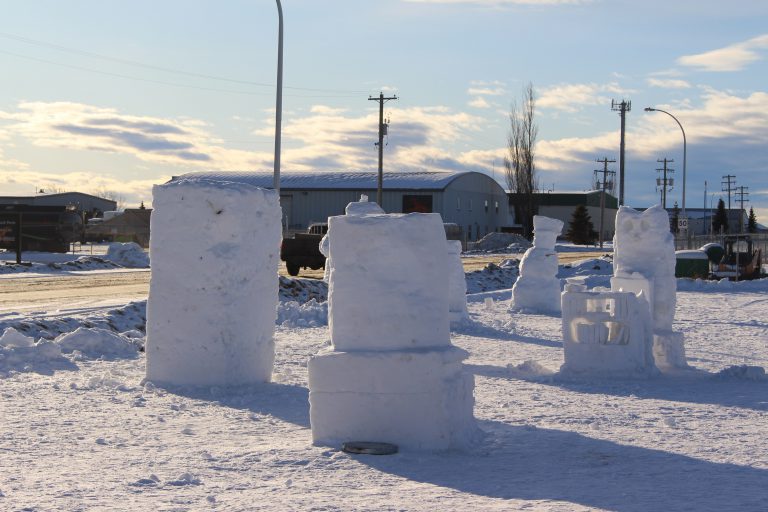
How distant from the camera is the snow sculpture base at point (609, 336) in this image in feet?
37.6

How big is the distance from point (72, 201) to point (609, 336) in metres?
97.4

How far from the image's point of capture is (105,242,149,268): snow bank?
115 feet

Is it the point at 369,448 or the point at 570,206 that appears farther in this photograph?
the point at 570,206

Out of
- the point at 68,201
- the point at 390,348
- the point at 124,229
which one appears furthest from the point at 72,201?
the point at 390,348

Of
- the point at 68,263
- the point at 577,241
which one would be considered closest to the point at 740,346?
the point at 68,263

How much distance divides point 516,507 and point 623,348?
230 inches

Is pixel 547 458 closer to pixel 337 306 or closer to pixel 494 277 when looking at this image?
pixel 337 306

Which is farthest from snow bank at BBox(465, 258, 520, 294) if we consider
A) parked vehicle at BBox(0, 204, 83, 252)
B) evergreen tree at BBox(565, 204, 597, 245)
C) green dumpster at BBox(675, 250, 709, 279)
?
evergreen tree at BBox(565, 204, 597, 245)

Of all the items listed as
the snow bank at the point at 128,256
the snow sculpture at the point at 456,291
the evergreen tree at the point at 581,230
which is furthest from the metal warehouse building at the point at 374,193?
the snow sculpture at the point at 456,291

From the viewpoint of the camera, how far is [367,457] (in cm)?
731

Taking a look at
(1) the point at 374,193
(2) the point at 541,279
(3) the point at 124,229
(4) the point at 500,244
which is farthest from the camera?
(3) the point at 124,229

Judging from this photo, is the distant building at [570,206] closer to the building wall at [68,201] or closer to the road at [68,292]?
the building wall at [68,201]

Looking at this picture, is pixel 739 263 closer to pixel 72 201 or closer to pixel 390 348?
pixel 390 348

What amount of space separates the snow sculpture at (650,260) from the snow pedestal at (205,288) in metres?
5.41
